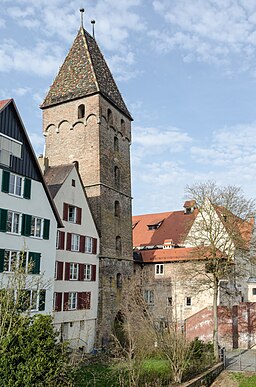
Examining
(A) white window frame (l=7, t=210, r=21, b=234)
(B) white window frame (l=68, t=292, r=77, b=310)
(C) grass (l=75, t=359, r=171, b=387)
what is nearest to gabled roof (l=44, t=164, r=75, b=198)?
(A) white window frame (l=7, t=210, r=21, b=234)

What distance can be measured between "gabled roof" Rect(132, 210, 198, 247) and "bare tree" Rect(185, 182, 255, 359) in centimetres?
1256

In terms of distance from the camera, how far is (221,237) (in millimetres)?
34000

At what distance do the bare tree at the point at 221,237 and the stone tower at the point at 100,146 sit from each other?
7682 mm

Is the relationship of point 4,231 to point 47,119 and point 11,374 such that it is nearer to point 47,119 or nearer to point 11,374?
point 11,374

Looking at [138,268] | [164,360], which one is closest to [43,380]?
[164,360]

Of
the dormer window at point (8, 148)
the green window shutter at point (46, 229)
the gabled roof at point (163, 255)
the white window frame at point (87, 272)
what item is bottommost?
the white window frame at point (87, 272)

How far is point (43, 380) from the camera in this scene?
43.6ft

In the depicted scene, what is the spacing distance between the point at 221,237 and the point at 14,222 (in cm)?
1674

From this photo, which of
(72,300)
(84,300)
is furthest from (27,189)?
(84,300)

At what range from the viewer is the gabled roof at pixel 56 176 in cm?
3167

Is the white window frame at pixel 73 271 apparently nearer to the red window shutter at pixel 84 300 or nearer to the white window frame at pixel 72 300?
the white window frame at pixel 72 300

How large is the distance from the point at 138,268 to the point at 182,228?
25.2ft

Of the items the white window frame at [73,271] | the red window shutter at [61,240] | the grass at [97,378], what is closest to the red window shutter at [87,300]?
the white window frame at [73,271]

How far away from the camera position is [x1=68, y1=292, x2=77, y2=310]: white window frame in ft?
104
